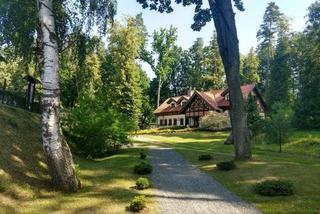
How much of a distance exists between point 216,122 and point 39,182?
46541 mm

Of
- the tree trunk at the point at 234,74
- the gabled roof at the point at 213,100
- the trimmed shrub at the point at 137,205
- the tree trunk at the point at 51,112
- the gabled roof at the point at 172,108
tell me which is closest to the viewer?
the trimmed shrub at the point at 137,205

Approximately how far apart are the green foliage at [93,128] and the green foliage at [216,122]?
32.8 metres

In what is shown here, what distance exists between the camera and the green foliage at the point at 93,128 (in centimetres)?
2597

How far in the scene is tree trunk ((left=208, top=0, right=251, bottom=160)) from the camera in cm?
2278

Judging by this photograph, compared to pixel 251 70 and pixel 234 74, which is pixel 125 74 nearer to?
pixel 251 70

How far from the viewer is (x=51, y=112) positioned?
551 inches

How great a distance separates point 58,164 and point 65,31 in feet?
35.5

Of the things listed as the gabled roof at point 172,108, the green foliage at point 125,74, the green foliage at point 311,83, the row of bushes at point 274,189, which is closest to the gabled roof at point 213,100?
the gabled roof at point 172,108

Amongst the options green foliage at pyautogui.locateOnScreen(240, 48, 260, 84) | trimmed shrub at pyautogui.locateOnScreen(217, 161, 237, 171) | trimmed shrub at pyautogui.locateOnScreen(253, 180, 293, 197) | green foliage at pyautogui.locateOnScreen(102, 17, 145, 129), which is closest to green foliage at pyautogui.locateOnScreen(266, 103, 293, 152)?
trimmed shrub at pyautogui.locateOnScreen(217, 161, 237, 171)

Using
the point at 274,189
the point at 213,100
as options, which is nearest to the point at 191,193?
the point at 274,189

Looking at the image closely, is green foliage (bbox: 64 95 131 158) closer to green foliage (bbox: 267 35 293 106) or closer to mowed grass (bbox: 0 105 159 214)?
mowed grass (bbox: 0 105 159 214)

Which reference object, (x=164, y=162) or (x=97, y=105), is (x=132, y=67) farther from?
(x=164, y=162)

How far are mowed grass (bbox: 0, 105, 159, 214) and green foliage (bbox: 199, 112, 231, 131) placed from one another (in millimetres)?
38249

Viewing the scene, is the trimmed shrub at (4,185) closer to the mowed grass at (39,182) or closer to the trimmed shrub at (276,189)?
the mowed grass at (39,182)
